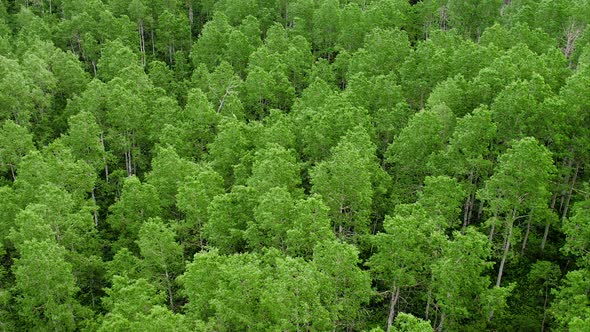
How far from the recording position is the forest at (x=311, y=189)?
3456cm

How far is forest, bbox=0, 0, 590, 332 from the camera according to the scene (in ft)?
113

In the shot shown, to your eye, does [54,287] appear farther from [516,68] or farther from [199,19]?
[199,19]

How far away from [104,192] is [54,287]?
2154cm

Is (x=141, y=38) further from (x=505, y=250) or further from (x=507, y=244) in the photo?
(x=507, y=244)

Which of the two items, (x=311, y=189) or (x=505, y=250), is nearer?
(x=505, y=250)

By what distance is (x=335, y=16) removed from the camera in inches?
3265

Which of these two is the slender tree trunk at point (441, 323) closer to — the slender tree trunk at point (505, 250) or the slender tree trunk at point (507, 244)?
the slender tree trunk at point (505, 250)

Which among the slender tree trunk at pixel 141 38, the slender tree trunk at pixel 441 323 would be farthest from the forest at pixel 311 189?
the slender tree trunk at pixel 141 38

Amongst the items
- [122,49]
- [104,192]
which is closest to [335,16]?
[122,49]

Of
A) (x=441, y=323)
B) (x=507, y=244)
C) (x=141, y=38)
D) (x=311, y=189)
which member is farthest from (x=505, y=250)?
(x=141, y=38)

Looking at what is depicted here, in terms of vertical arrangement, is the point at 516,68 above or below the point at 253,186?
above

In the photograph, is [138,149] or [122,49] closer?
[138,149]

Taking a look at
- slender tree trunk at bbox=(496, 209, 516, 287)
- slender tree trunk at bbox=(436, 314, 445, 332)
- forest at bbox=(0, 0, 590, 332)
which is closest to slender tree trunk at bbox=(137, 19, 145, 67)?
forest at bbox=(0, 0, 590, 332)

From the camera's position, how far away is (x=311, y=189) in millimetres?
42906
